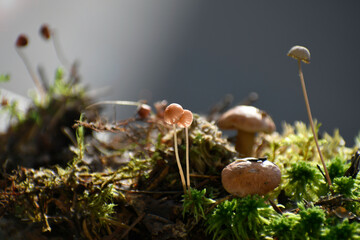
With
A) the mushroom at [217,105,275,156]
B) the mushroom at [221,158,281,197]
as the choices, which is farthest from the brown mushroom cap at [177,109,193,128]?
the mushroom at [217,105,275,156]

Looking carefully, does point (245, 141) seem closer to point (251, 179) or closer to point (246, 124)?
point (246, 124)

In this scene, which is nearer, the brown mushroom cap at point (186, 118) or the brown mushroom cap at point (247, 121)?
the brown mushroom cap at point (186, 118)

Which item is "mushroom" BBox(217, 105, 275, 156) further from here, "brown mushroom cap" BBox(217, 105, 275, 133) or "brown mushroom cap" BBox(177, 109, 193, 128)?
"brown mushroom cap" BBox(177, 109, 193, 128)

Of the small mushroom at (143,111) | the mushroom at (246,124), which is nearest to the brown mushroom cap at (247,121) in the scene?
the mushroom at (246,124)

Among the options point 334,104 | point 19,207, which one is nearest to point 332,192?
point 19,207

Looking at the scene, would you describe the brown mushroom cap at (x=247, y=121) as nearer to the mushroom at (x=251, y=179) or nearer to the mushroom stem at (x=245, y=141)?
the mushroom stem at (x=245, y=141)

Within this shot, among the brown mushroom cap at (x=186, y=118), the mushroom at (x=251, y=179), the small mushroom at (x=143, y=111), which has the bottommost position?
the mushroom at (x=251, y=179)

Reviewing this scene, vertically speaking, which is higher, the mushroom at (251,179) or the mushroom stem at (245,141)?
the mushroom at (251,179)
